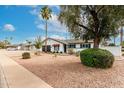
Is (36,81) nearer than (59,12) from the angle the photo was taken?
Yes

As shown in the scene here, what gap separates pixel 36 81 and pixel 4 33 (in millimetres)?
6445

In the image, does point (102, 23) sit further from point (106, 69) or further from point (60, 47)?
point (60, 47)

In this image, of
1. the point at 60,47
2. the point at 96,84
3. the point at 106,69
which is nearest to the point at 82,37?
the point at 106,69

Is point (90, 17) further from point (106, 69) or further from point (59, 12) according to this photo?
point (106, 69)

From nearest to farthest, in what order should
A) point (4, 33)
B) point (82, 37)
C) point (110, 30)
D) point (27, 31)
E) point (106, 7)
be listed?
1. point (106, 7)
2. point (110, 30)
3. point (82, 37)
4. point (27, 31)
5. point (4, 33)

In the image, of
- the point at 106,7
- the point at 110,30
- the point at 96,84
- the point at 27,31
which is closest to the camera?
the point at 96,84

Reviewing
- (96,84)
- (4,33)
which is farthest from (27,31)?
(96,84)

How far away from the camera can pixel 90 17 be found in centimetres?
1140

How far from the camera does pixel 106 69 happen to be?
33.7 ft
